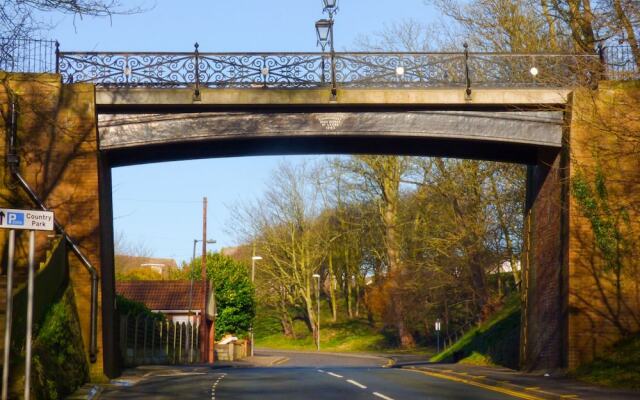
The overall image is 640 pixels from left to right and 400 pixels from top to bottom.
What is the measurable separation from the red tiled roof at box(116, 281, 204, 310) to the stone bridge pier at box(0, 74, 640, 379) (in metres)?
27.8

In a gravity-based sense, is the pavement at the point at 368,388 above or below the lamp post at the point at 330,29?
below

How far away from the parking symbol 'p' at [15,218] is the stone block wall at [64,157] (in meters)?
9.21

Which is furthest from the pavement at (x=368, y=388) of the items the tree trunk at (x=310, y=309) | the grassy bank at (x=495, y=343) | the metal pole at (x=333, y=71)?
the tree trunk at (x=310, y=309)

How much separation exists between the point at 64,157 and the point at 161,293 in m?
31.0

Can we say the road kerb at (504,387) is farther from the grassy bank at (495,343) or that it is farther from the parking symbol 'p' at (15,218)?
the parking symbol 'p' at (15,218)

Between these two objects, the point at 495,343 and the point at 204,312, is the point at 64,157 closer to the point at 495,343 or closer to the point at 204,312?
the point at 495,343

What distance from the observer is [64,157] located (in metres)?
22.3

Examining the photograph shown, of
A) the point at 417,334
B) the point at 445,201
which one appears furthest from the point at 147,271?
the point at 445,201

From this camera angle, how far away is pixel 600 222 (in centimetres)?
2230

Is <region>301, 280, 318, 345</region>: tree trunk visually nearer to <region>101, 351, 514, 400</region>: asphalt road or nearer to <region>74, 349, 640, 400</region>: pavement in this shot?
<region>74, 349, 640, 400</region>: pavement

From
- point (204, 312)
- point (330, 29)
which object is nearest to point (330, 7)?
point (330, 29)

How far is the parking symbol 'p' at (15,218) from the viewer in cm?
1270

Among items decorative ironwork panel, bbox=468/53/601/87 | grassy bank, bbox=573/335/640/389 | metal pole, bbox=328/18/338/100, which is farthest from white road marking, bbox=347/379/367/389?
decorative ironwork panel, bbox=468/53/601/87

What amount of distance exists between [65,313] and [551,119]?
12303 millimetres
